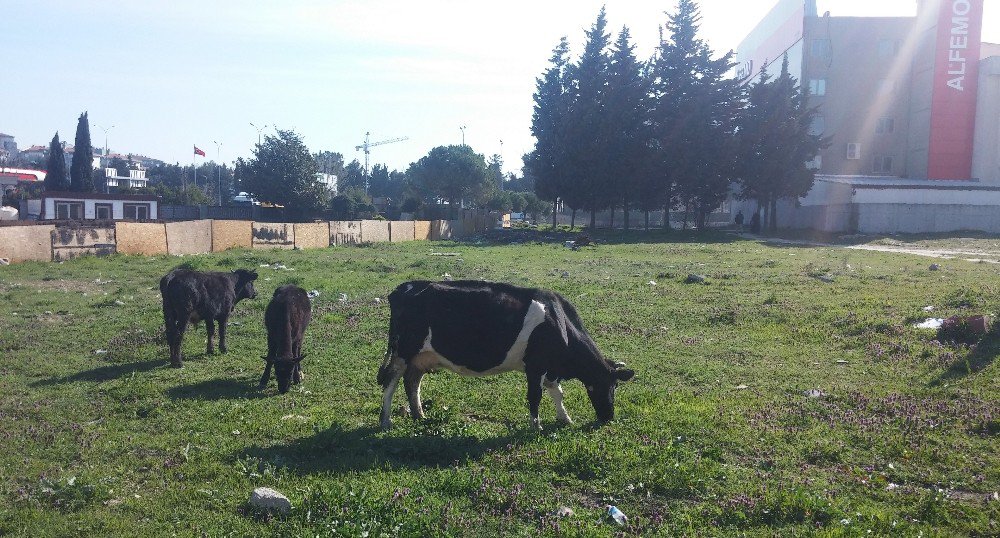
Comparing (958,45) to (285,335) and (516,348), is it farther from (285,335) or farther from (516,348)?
(285,335)

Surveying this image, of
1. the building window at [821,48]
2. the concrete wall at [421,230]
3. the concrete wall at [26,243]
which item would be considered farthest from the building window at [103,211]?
the building window at [821,48]

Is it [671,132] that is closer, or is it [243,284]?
[243,284]

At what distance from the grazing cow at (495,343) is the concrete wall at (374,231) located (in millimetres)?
42201

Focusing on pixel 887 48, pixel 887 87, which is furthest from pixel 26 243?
pixel 887 48

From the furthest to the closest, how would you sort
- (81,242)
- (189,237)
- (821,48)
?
(821,48)
(189,237)
(81,242)

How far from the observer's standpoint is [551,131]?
65.4 metres

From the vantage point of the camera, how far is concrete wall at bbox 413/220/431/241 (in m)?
58.3

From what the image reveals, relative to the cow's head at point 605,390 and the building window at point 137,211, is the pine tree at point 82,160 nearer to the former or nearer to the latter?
the building window at point 137,211

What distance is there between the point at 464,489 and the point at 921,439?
5.04 meters

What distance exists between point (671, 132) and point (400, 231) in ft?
76.6

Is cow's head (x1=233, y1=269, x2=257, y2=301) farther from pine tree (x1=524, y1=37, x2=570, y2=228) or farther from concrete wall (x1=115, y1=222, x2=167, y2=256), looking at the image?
pine tree (x1=524, y1=37, x2=570, y2=228)

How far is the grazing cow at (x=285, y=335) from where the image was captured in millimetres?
10484

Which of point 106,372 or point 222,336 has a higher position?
point 222,336

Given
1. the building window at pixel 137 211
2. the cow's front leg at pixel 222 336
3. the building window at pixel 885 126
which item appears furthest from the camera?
the building window at pixel 885 126
